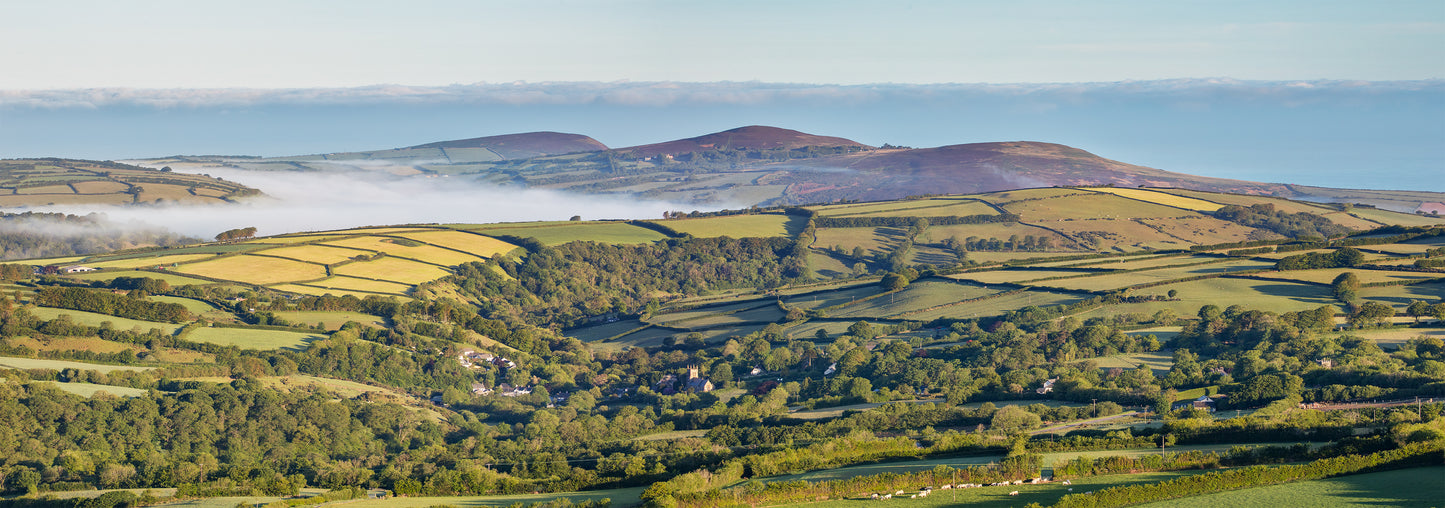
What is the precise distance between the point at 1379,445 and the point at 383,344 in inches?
2659

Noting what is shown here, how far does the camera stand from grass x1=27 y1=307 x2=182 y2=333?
82.5 m

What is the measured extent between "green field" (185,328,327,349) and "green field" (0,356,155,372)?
290 inches

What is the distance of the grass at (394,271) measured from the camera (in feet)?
361

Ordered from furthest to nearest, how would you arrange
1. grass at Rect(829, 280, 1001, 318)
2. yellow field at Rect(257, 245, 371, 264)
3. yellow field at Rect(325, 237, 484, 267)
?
yellow field at Rect(325, 237, 484, 267) → yellow field at Rect(257, 245, 371, 264) → grass at Rect(829, 280, 1001, 318)

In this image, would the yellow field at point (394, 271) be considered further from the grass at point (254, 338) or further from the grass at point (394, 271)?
the grass at point (254, 338)

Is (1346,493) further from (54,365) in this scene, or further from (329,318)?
(329,318)

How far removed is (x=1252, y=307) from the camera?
7938 cm

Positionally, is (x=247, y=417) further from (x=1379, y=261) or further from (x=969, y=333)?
(x=1379, y=261)

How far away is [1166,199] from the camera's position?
6265 inches

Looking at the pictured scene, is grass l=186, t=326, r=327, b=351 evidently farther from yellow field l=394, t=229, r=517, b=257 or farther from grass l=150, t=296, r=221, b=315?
yellow field l=394, t=229, r=517, b=257

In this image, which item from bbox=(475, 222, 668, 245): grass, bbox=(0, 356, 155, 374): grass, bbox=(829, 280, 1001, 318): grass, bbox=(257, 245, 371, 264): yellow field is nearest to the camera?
bbox=(0, 356, 155, 374): grass

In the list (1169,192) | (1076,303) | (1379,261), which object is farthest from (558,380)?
(1169,192)

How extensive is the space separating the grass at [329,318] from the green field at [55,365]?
16.1m

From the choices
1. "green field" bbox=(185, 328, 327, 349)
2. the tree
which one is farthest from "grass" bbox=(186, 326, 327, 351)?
the tree
